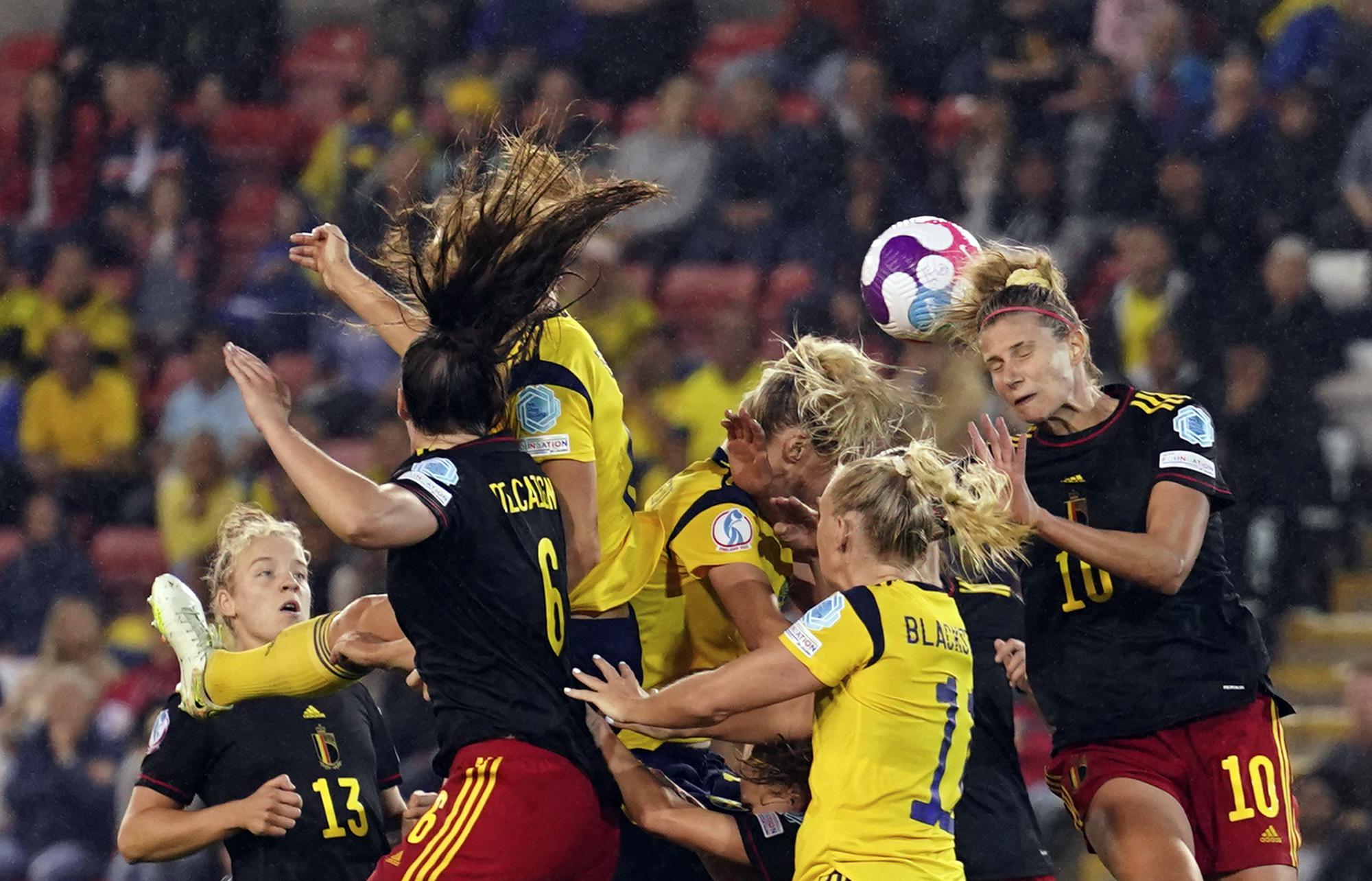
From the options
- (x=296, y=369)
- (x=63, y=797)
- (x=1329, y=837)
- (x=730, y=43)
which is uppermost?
(x=730, y=43)

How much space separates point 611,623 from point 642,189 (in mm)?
980

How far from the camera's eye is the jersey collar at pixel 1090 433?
423 centimetres

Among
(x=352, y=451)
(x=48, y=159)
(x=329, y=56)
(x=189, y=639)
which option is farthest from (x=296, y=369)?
(x=189, y=639)

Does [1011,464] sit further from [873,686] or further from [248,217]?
[248,217]

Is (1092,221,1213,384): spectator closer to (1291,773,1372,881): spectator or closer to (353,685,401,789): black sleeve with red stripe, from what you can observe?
(1291,773,1372,881): spectator

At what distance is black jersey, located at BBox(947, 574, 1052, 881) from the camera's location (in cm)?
364

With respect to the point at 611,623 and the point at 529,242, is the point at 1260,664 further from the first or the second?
the point at 529,242

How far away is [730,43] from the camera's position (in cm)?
980

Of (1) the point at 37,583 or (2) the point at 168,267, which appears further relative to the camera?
(2) the point at 168,267

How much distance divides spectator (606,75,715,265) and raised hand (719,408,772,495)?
4892 mm

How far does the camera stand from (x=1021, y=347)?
13.6 feet

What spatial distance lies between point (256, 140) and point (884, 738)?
801 centimetres

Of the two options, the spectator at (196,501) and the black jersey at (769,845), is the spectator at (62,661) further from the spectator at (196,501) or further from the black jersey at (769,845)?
the black jersey at (769,845)

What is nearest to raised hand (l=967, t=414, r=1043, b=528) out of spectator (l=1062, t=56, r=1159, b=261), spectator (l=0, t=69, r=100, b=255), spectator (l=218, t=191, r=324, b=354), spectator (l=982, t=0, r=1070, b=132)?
spectator (l=1062, t=56, r=1159, b=261)
